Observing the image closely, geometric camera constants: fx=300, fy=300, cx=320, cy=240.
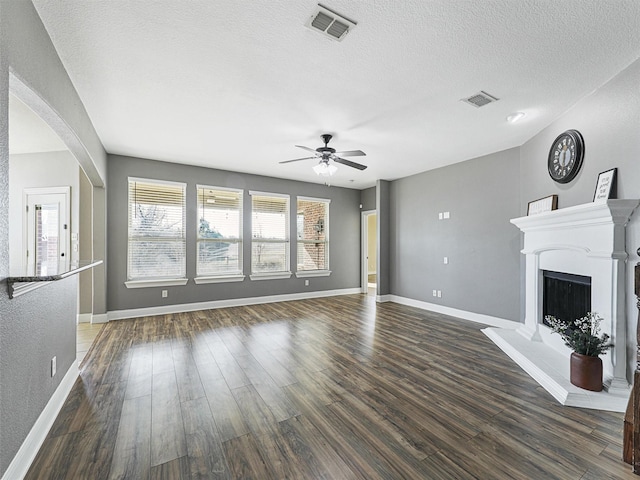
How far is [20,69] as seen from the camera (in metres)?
1.66

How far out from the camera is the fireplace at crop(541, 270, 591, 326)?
311cm

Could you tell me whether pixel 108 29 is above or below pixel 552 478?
above

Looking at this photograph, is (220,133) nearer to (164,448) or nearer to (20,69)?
(20,69)

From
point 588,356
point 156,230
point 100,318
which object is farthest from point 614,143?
point 100,318

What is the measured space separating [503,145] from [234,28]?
417 centimetres

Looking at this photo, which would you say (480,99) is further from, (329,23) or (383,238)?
(383,238)

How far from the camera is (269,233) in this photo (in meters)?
6.76

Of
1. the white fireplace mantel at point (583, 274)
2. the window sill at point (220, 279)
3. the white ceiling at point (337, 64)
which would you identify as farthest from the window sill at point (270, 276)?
the white fireplace mantel at point (583, 274)

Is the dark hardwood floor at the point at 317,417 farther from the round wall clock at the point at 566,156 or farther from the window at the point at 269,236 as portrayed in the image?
the window at the point at 269,236

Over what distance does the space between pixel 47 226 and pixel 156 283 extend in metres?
2.03

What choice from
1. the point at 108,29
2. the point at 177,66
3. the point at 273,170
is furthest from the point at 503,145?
the point at 108,29

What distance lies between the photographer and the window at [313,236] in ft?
23.7

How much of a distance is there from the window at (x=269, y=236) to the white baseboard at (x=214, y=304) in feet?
1.60

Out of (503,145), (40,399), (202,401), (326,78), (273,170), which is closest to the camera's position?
(40,399)
